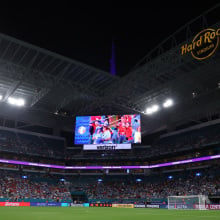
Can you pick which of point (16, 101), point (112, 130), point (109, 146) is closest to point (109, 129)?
point (112, 130)

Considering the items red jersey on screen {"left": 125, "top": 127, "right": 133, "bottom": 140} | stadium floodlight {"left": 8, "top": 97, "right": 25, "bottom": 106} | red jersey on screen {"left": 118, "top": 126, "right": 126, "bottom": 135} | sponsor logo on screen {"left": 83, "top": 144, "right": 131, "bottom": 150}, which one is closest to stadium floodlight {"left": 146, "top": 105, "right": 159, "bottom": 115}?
red jersey on screen {"left": 125, "top": 127, "right": 133, "bottom": 140}

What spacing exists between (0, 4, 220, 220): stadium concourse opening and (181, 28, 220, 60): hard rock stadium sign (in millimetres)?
120

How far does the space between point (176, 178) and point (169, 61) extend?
98.9 feet

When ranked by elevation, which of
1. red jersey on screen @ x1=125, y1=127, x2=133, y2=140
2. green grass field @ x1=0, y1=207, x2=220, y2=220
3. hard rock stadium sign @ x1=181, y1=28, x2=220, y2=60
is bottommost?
green grass field @ x1=0, y1=207, x2=220, y2=220

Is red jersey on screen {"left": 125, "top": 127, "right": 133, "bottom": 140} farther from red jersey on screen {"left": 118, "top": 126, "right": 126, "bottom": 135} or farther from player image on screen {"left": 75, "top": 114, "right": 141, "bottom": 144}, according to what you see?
red jersey on screen {"left": 118, "top": 126, "right": 126, "bottom": 135}

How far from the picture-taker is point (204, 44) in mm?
30938

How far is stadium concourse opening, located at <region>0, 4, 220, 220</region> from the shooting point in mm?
37938

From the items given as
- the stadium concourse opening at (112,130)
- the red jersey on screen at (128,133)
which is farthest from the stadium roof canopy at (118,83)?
the red jersey on screen at (128,133)

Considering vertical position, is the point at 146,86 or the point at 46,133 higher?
the point at 146,86

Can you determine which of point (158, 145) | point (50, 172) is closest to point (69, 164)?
point (50, 172)

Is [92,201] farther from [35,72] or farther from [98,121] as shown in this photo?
[35,72]

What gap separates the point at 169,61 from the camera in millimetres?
36406

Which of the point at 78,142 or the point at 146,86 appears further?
the point at 78,142

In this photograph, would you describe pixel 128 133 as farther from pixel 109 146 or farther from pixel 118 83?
pixel 118 83
